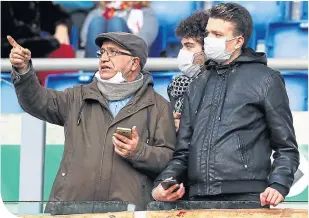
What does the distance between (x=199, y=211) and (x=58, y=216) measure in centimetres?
72

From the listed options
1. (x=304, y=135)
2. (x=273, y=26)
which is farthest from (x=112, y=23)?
(x=304, y=135)

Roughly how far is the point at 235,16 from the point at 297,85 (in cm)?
310

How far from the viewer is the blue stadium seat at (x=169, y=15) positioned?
31.1ft

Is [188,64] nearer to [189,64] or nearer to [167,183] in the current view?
[189,64]

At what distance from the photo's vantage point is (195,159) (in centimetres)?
603

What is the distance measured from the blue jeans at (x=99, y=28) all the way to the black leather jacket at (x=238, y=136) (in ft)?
11.2

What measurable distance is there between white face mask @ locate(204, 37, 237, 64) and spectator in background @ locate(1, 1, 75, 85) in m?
3.49

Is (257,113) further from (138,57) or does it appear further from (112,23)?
(112,23)

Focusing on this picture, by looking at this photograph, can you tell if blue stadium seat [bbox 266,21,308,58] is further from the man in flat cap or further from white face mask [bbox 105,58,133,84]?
white face mask [bbox 105,58,133,84]

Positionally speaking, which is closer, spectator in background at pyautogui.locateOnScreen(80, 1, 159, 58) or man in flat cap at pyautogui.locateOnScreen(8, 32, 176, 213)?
man in flat cap at pyautogui.locateOnScreen(8, 32, 176, 213)

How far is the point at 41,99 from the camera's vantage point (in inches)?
253

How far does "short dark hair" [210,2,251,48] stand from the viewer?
6.22m

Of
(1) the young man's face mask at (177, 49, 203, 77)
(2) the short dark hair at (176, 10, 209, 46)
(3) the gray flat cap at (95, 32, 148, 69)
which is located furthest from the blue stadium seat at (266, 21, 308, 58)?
(3) the gray flat cap at (95, 32, 148, 69)

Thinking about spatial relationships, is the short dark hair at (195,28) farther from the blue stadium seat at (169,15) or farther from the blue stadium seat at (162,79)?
the blue stadium seat at (169,15)
